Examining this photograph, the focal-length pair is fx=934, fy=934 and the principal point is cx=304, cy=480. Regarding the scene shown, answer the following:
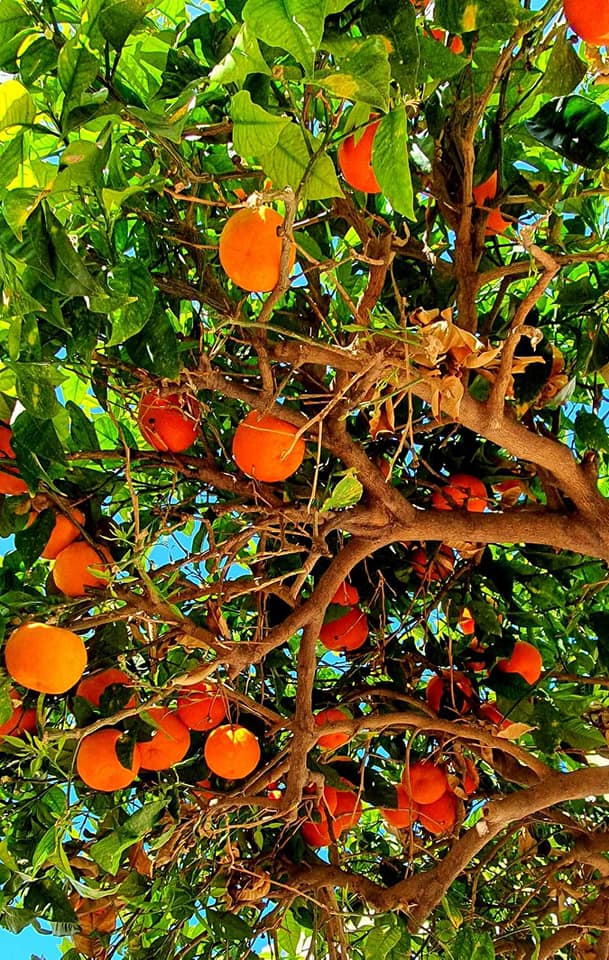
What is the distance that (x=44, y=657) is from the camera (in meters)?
0.92

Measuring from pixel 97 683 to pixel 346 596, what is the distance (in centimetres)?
35

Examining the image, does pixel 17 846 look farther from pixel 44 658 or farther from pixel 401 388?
pixel 401 388

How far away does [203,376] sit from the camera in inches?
36.3

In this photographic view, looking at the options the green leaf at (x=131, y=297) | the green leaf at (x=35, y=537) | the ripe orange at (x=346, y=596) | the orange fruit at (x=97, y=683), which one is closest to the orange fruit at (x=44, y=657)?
the green leaf at (x=35, y=537)

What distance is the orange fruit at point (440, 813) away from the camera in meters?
1.42

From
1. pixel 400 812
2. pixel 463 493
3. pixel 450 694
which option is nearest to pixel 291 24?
pixel 463 493

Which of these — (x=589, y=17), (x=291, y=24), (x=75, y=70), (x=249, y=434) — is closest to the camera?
(x=291, y=24)

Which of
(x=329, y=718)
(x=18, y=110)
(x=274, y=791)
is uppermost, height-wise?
(x=18, y=110)

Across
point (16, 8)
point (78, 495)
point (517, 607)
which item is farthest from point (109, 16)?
point (517, 607)

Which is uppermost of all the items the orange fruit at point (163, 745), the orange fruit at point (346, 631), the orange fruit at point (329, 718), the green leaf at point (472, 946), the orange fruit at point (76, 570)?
the orange fruit at point (76, 570)

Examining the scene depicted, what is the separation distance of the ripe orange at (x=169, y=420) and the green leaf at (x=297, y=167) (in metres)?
0.41

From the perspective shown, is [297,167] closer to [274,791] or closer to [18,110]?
[18,110]

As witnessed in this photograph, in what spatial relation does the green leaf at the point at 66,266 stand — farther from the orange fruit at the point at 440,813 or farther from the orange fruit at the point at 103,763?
the orange fruit at the point at 440,813

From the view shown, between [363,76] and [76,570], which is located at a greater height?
[363,76]
